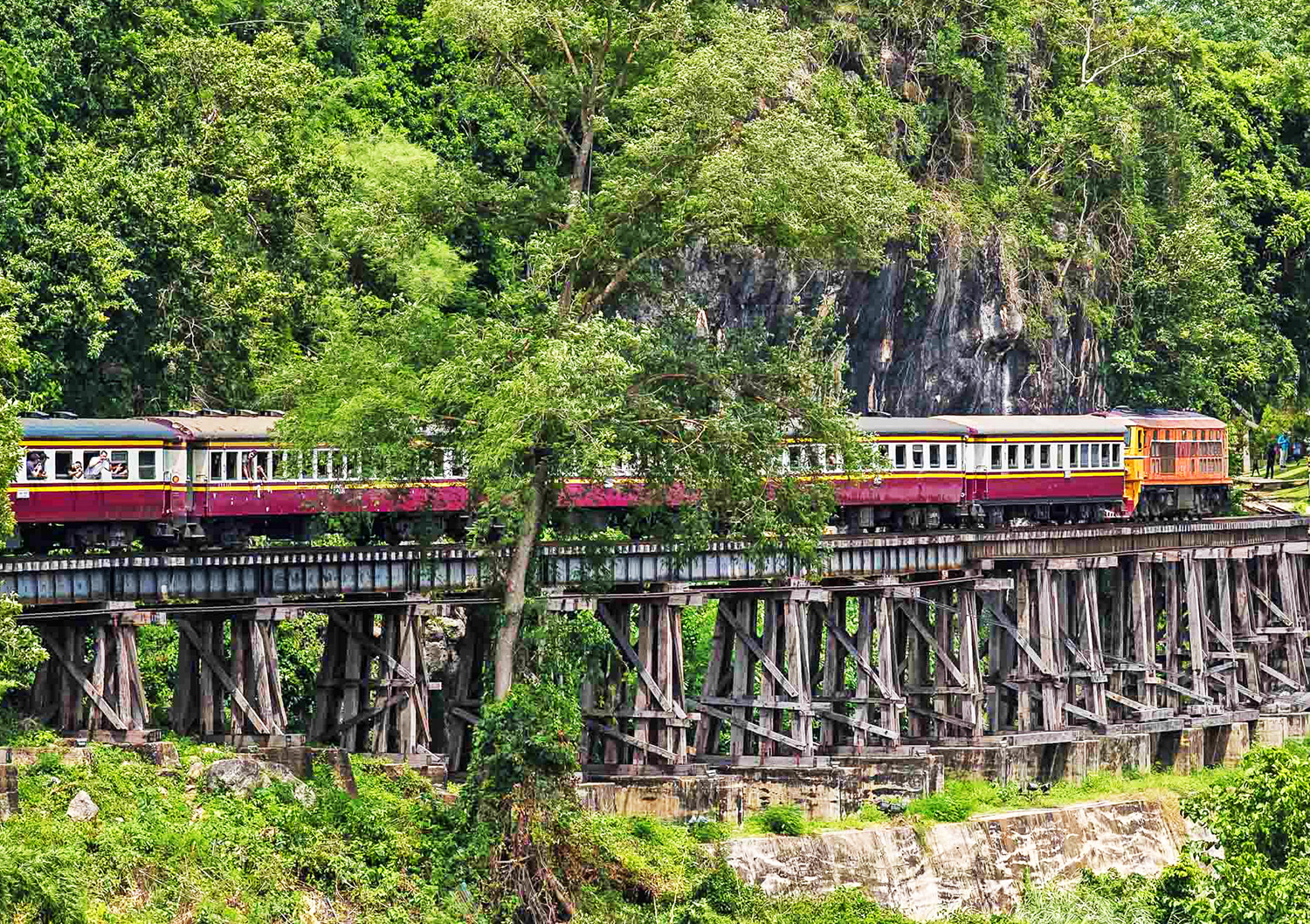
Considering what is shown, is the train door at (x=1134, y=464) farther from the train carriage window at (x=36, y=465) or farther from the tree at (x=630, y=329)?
the train carriage window at (x=36, y=465)

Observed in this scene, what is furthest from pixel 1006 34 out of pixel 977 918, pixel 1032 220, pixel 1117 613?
pixel 977 918

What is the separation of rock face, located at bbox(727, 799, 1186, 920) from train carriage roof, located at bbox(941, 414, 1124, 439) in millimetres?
10393

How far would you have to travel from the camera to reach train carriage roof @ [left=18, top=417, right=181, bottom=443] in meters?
44.4

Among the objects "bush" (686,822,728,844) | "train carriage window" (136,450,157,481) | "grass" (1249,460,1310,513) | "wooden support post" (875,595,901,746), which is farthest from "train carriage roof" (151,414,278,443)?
"grass" (1249,460,1310,513)

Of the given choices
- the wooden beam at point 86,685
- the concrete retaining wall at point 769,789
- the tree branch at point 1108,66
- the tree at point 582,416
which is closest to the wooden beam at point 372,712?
the tree at point 582,416

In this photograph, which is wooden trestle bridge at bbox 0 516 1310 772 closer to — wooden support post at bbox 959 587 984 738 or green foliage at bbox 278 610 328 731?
wooden support post at bbox 959 587 984 738

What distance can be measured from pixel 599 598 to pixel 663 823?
4.68m

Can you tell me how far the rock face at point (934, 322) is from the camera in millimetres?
Result: 64812

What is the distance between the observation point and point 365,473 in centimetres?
4025

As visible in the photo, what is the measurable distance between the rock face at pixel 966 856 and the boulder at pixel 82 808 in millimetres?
12549

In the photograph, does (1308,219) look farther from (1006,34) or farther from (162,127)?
(162,127)

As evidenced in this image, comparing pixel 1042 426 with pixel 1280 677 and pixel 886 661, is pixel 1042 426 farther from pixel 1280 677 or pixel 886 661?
pixel 886 661

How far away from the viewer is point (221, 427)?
47.6 metres

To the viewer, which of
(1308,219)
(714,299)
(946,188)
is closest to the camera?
(714,299)
